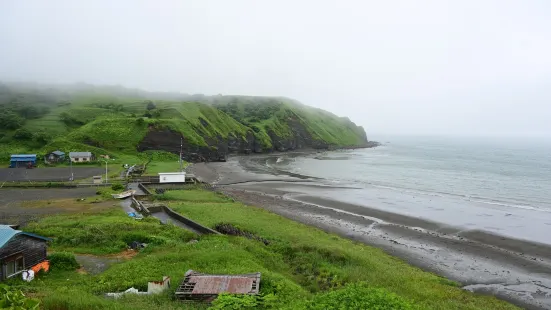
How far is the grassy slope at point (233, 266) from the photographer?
51.4 feet

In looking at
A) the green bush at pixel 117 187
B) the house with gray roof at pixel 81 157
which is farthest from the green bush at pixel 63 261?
the house with gray roof at pixel 81 157

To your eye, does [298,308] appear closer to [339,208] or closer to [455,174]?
[339,208]

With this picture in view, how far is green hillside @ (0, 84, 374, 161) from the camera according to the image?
275 ft

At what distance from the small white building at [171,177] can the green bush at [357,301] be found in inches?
1938

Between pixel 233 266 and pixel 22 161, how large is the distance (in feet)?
209

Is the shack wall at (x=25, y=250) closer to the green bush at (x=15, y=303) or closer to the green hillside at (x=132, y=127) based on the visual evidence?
the green bush at (x=15, y=303)

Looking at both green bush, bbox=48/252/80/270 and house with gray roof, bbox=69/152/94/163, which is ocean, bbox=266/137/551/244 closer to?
green bush, bbox=48/252/80/270

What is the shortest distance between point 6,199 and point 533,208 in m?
66.1

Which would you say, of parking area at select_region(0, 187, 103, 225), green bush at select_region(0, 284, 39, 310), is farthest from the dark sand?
green bush at select_region(0, 284, 39, 310)

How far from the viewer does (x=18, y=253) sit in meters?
18.7

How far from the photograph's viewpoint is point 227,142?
120062mm

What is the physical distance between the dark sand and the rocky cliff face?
4154 cm

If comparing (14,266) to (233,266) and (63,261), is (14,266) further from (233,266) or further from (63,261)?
(233,266)

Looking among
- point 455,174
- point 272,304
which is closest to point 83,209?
point 272,304
